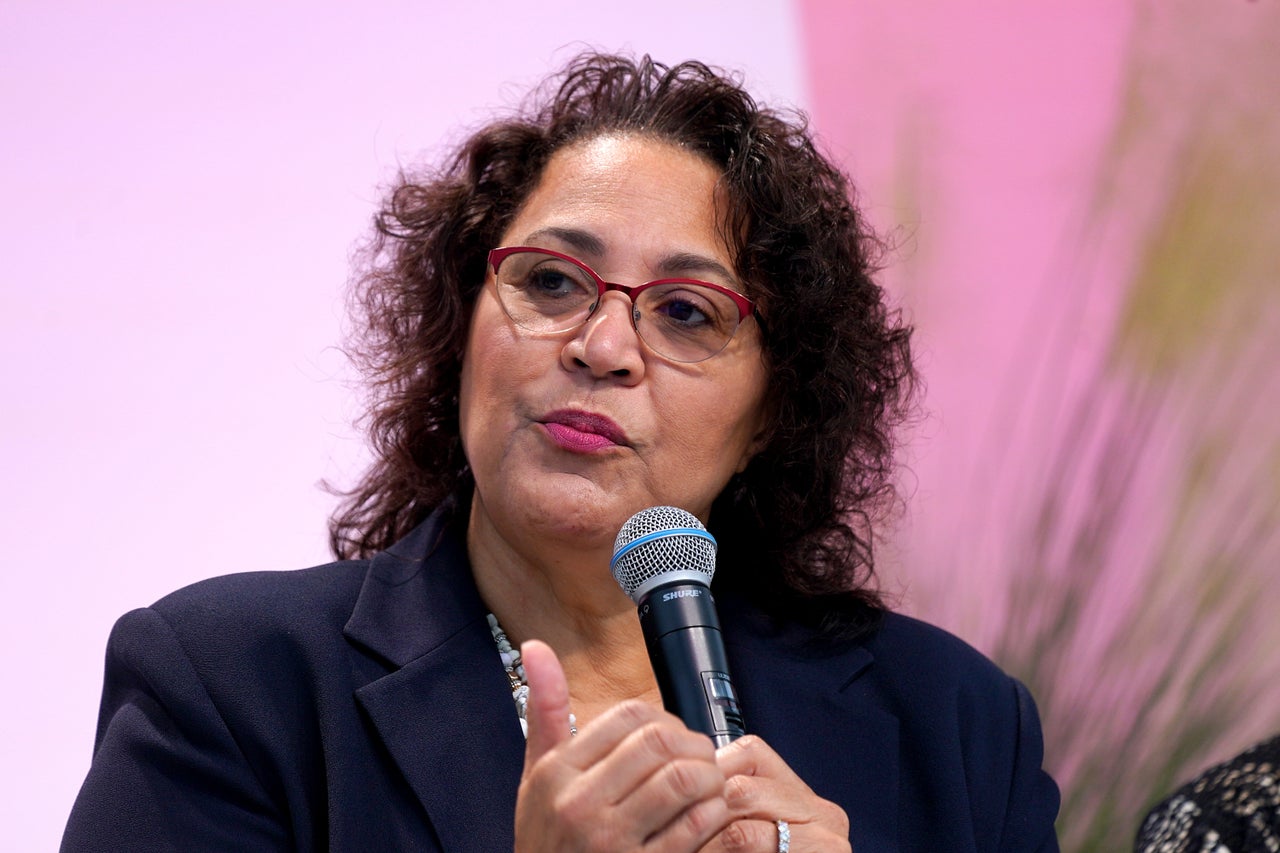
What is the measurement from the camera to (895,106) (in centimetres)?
276

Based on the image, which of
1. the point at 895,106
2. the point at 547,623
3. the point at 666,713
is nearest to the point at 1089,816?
the point at 547,623

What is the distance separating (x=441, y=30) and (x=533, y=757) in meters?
1.69

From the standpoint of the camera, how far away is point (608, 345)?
1842mm

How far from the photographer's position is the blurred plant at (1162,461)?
2.55 m

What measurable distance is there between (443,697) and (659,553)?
59 cm

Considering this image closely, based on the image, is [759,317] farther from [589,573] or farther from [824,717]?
[824,717]

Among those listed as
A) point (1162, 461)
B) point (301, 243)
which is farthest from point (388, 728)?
point (1162, 461)

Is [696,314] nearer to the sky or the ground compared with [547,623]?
nearer to the sky

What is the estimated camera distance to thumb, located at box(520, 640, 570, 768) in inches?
47.5

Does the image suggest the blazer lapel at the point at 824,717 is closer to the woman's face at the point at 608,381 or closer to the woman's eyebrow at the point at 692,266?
the woman's face at the point at 608,381

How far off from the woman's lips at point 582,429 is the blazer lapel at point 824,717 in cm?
39

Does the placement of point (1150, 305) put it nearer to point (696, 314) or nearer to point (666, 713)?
point (696, 314)

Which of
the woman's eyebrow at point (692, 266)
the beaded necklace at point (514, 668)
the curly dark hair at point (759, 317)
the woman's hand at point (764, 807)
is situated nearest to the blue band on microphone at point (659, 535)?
the woman's hand at point (764, 807)

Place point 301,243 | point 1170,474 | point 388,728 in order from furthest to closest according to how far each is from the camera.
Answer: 1. point 1170,474
2. point 301,243
3. point 388,728
